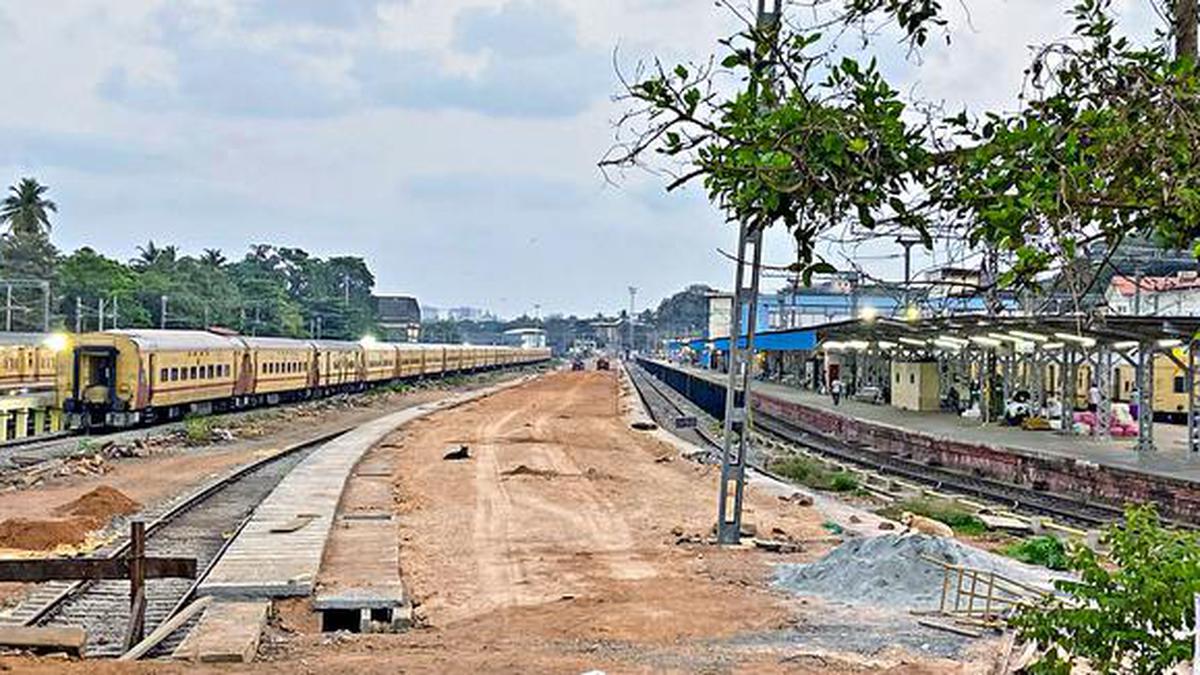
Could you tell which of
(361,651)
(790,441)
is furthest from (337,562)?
(790,441)

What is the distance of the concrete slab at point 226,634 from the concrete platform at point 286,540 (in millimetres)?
497

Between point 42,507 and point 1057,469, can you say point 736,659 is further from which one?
point 1057,469

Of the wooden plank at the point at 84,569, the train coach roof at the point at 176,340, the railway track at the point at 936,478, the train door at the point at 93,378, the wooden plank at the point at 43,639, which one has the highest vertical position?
the train coach roof at the point at 176,340

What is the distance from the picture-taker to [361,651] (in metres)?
10.5

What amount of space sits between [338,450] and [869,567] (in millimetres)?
19547

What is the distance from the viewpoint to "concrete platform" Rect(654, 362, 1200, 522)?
23422mm

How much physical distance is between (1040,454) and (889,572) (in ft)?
48.7

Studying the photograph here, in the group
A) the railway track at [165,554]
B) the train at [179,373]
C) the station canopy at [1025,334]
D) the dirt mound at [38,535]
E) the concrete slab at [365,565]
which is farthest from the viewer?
the train at [179,373]

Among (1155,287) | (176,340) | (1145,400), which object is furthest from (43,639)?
(176,340)

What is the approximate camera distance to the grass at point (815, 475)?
A: 1087 inches

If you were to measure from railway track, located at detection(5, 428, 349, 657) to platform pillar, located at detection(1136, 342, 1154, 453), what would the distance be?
17.6 metres

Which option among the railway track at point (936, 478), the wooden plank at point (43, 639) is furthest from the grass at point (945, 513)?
the wooden plank at point (43, 639)

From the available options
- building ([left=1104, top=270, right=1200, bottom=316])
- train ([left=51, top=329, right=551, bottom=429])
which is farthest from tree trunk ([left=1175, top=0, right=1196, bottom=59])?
train ([left=51, top=329, right=551, bottom=429])

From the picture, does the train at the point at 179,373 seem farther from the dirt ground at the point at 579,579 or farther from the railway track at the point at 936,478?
the railway track at the point at 936,478
